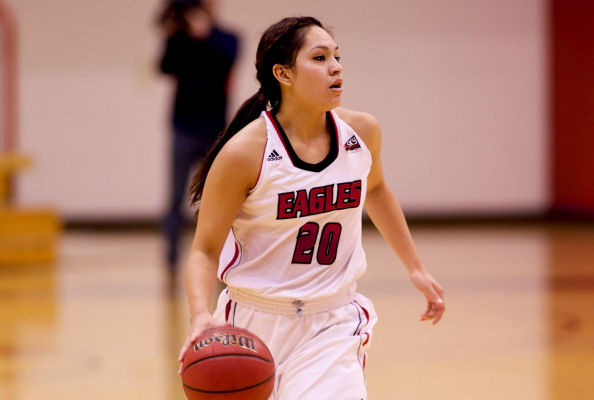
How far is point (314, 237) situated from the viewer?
9.74 ft

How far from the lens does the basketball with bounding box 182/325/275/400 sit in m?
2.59

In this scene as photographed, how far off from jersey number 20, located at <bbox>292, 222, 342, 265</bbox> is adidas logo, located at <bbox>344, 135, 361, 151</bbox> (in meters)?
0.25

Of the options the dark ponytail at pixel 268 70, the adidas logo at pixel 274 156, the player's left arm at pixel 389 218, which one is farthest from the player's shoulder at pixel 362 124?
the adidas logo at pixel 274 156

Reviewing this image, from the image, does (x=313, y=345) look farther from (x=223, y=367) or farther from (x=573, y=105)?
(x=573, y=105)

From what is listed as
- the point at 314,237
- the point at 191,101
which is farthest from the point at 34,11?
the point at 314,237

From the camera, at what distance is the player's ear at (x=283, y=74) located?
296cm

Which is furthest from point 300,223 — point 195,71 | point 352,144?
point 195,71

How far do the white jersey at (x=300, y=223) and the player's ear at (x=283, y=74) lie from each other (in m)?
0.13

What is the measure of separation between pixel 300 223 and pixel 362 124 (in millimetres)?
462

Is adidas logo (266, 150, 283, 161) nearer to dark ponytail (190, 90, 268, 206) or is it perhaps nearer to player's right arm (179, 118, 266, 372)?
player's right arm (179, 118, 266, 372)

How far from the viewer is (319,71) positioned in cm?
289

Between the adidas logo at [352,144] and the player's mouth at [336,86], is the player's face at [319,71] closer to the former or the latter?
the player's mouth at [336,86]

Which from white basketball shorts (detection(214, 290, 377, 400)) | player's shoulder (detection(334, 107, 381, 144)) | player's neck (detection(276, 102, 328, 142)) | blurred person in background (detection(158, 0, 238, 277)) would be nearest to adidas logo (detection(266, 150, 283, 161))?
player's neck (detection(276, 102, 328, 142))

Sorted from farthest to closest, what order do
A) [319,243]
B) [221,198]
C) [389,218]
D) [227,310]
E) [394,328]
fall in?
[394,328]
[389,218]
[227,310]
[319,243]
[221,198]
